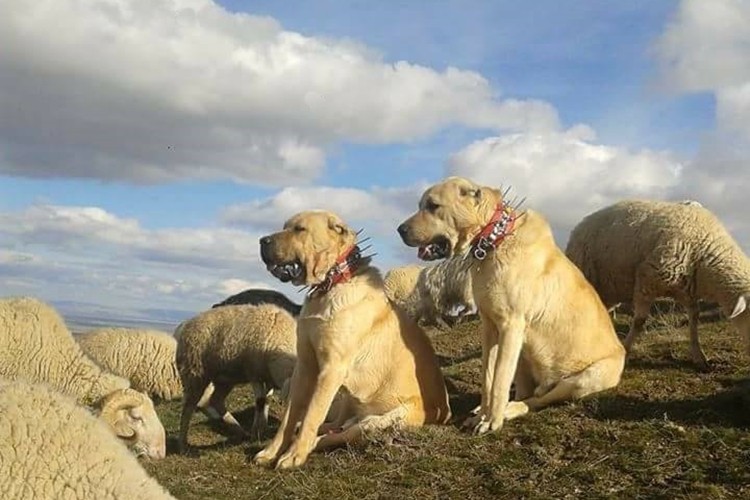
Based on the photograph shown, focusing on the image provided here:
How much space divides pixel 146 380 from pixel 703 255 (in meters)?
9.57

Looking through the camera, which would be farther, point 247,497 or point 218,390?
point 218,390

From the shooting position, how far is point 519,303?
8602 mm

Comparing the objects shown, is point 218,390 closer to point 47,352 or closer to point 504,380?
point 47,352

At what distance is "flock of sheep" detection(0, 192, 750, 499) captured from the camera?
435 centimetres

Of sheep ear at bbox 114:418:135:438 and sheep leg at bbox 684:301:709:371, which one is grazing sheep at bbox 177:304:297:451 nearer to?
sheep ear at bbox 114:418:135:438

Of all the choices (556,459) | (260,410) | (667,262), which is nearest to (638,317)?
(667,262)

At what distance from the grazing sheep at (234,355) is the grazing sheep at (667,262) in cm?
469

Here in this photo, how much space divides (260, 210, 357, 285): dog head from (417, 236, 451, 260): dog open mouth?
0.76 meters

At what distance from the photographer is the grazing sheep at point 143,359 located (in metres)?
15.8

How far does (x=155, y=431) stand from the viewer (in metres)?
9.71

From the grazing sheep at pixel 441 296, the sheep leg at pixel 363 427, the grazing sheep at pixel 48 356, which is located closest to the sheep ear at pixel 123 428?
the grazing sheep at pixel 48 356

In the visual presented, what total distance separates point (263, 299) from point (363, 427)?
1102 centimetres

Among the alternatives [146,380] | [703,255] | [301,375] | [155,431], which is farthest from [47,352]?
[703,255]

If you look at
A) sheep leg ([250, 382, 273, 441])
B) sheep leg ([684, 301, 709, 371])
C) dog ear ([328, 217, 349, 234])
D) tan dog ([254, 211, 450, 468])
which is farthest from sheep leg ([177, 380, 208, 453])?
sheep leg ([684, 301, 709, 371])
